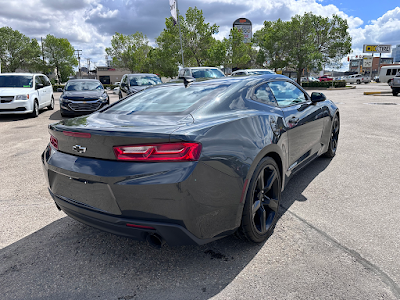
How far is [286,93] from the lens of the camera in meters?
3.84

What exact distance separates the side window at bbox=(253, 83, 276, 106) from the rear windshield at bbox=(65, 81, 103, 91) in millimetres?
10982

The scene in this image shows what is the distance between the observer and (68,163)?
2.39 m

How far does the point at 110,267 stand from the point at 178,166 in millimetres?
1121

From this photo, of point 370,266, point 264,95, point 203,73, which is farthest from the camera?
point 203,73

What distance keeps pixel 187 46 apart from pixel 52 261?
41.8 meters

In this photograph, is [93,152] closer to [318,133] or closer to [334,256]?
[334,256]

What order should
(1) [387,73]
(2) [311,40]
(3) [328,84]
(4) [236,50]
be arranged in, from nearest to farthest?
(3) [328,84]
(2) [311,40]
(1) [387,73]
(4) [236,50]


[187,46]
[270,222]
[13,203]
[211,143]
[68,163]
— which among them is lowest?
[13,203]

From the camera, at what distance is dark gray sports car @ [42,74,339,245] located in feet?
6.81

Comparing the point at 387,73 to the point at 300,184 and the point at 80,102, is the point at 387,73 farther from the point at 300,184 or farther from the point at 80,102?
the point at 300,184

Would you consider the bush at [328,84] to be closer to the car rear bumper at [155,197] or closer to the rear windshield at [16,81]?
the rear windshield at [16,81]

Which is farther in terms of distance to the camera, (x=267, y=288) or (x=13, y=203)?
(x=13, y=203)

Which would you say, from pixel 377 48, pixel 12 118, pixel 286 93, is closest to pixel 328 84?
pixel 12 118

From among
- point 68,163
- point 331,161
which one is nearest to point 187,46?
point 331,161
